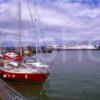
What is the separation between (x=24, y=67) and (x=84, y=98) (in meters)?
9.62

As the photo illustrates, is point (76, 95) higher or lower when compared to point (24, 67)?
lower

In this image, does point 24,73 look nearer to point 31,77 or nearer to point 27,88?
point 31,77

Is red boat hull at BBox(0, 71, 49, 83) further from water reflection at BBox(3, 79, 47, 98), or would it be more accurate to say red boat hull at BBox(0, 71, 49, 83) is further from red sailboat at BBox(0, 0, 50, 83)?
water reflection at BBox(3, 79, 47, 98)

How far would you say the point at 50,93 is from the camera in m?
24.7

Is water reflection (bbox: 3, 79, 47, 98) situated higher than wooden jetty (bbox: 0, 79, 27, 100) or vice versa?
wooden jetty (bbox: 0, 79, 27, 100)

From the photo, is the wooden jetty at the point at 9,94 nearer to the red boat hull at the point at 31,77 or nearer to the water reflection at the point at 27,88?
the water reflection at the point at 27,88

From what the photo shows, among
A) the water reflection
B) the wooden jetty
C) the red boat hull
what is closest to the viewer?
the wooden jetty

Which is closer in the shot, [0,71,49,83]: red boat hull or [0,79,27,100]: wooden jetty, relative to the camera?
[0,79,27,100]: wooden jetty

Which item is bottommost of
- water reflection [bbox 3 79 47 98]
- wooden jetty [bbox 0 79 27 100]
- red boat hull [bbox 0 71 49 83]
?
Answer: water reflection [bbox 3 79 47 98]

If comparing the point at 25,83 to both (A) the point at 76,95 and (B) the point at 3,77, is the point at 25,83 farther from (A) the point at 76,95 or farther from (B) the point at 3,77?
(A) the point at 76,95

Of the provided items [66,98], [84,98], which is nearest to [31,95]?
[66,98]

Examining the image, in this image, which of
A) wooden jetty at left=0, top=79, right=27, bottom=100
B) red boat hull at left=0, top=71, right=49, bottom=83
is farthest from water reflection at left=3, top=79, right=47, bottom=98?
wooden jetty at left=0, top=79, right=27, bottom=100

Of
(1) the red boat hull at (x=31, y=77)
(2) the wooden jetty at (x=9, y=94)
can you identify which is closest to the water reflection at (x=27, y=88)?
(1) the red boat hull at (x=31, y=77)

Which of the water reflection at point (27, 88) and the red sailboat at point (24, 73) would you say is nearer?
the water reflection at point (27, 88)
